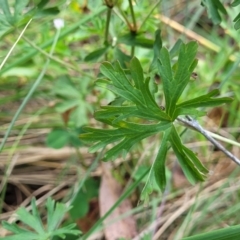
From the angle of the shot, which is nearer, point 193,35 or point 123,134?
point 123,134

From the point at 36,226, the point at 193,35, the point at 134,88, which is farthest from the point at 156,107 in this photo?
the point at 193,35

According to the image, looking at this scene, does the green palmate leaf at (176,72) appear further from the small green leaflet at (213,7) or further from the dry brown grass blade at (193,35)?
the dry brown grass blade at (193,35)

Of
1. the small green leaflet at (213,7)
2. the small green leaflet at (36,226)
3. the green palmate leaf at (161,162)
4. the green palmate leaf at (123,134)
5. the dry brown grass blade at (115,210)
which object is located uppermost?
the small green leaflet at (213,7)

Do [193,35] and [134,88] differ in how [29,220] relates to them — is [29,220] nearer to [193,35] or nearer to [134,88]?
[134,88]

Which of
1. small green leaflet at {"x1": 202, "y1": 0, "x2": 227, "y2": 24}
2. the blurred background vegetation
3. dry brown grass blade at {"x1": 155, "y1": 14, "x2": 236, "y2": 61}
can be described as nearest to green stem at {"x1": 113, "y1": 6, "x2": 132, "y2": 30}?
the blurred background vegetation

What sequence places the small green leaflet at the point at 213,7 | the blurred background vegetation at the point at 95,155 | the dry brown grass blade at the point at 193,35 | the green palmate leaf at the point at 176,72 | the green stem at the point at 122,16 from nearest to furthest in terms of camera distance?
the green palmate leaf at the point at 176,72, the small green leaflet at the point at 213,7, the green stem at the point at 122,16, the blurred background vegetation at the point at 95,155, the dry brown grass blade at the point at 193,35

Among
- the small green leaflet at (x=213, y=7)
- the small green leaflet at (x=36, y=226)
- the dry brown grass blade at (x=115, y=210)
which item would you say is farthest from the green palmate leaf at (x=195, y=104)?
the dry brown grass blade at (x=115, y=210)

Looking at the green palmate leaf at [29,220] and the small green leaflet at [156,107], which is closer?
the small green leaflet at [156,107]
